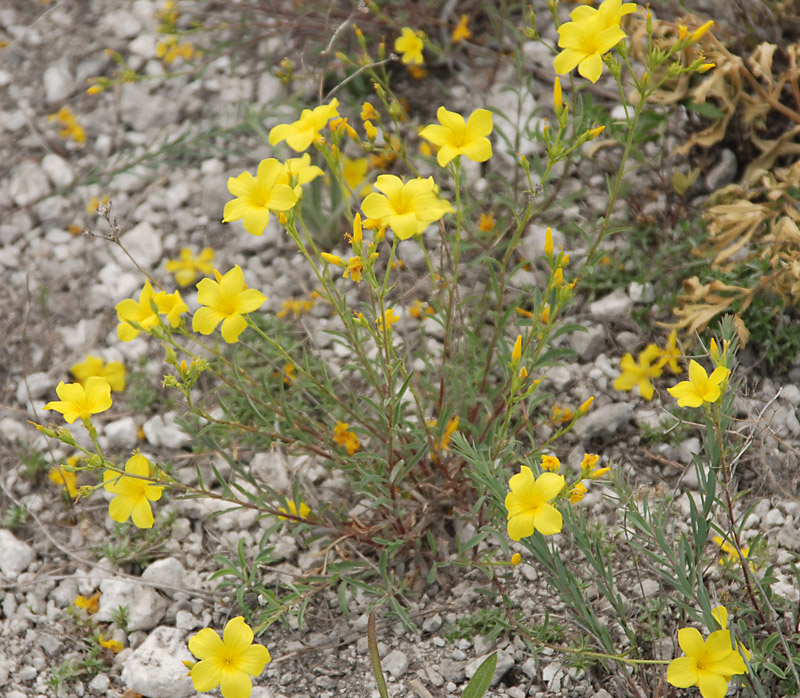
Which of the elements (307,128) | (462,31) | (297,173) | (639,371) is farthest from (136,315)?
(462,31)

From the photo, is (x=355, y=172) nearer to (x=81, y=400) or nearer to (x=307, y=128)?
(x=307, y=128)

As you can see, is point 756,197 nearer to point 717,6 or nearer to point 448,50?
point 717,6

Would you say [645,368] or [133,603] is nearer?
[133,603]

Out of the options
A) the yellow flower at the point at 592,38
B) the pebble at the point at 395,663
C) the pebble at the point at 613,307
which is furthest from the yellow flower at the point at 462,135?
the pebble at the point at 395,663

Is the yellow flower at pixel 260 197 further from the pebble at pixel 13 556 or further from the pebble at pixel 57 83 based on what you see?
the pebble at pixel 57 83

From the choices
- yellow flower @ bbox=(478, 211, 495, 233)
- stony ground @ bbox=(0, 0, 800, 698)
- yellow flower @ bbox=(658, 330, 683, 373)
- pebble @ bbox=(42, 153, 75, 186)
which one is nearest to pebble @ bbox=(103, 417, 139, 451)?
stony ground @ bbox=(0, 0, 800, 698)

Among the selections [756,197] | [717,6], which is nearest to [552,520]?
[756,197]

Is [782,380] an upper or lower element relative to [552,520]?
lower
